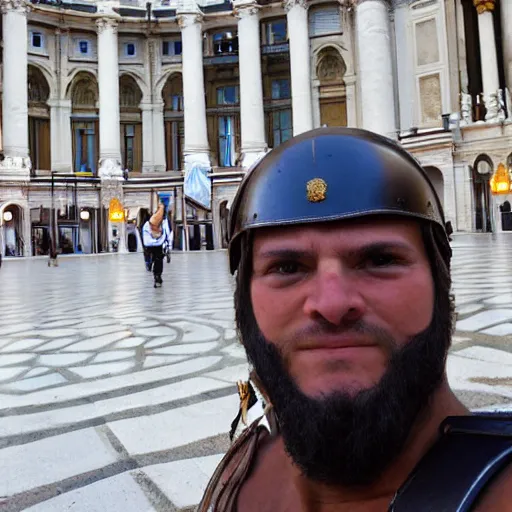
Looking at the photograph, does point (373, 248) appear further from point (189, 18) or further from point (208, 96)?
point (208, 96)

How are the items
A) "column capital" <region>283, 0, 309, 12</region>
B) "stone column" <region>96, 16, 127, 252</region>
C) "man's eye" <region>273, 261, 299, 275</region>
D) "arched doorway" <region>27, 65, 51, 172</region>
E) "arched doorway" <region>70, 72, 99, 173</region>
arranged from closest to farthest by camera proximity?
"man's eye" <region>273, 261, 299, 275</region>
"column capital" <region>283, 0, 309, 12</region>
"stone column" <region>96, 16, 127, 252</region>
"arched doorway" <region>27, 65, 51, 172</region>
"arched doorway" <region>70, 72, 99, 173</region>

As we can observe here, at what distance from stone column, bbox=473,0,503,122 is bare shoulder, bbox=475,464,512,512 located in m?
22.2

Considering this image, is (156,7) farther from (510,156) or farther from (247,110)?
(510,156)

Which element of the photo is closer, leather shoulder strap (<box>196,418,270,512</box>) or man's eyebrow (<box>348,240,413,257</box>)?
man's eyebrow (<box>348,240,413,257</box>)

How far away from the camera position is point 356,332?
2.57ft

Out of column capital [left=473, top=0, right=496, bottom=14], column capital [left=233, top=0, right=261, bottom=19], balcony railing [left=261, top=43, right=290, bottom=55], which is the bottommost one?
column capital [left=473, top=0, right=496, bottom=14]

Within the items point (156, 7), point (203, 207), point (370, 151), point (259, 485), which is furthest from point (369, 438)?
point (156, 7)

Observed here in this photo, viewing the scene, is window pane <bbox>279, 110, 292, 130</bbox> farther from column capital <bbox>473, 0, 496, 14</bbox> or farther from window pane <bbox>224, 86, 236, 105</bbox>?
column capital <bbox>473, 0, 496, 14</bbox>

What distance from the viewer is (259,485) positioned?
951mm

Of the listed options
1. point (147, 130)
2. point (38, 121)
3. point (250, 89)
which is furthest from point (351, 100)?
point (38, 121)

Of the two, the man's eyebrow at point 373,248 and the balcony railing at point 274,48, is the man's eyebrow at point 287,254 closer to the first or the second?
the man's eyebrow at point 373,248

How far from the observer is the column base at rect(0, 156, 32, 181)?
1028 inches

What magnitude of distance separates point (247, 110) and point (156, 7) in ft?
31.8

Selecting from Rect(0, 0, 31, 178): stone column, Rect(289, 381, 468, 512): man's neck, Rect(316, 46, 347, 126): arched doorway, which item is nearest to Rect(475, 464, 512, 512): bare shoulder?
Rect(289, 381, 468, 512): man's neck
